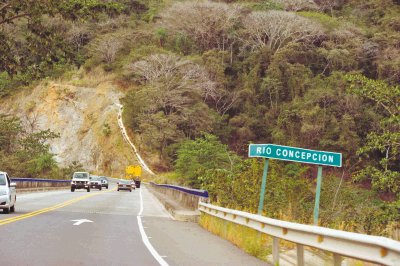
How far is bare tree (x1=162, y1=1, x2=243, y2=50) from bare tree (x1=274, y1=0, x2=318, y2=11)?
9.76m

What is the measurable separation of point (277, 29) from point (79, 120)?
119 ft

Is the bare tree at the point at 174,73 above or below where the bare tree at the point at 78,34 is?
below

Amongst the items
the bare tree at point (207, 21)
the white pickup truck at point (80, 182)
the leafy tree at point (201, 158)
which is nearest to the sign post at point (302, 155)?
the white pickup truck at point (80, 182)

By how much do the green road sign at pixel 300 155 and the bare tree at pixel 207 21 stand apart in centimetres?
8283

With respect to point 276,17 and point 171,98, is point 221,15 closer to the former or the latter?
point 276,17

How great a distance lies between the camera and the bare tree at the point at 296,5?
9925cm

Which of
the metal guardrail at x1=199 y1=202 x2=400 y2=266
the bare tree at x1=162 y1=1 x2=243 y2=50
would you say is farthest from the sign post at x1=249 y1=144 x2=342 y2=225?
the bare tree at x1=162 y1=1 x2=243 y2=50

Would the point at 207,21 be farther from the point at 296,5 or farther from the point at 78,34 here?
the point at 78,34

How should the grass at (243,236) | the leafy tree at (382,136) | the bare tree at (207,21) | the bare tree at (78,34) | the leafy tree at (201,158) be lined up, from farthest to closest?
the bare tree at (78,34)
the bare tree at (207,21)
the leafy tree at (201,158)
the leafy tree at (382,136)
the grass at (243,236)

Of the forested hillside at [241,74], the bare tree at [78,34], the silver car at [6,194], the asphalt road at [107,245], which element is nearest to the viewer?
the asphalt road at [107,245]

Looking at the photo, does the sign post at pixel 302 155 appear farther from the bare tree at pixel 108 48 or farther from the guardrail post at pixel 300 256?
the bare tree at pixel 108 48

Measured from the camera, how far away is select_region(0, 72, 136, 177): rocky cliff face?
8188 centimetres

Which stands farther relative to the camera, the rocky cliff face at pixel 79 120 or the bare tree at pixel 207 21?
the bare tree at pixel 207 21

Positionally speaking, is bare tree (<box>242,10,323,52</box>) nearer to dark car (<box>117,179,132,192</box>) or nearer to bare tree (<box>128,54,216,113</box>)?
bare tree (<box>128,54,216,113</box>)
